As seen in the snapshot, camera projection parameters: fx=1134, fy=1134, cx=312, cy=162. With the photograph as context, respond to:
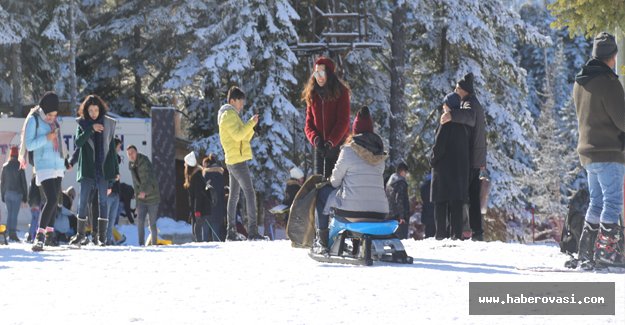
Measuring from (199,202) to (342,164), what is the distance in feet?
27.1

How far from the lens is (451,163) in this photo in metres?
12.6

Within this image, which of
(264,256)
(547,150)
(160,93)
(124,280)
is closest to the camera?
(124,280)

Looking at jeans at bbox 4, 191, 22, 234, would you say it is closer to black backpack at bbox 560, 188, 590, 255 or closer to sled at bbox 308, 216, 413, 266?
sled at bbox 308, 216, 413, 266

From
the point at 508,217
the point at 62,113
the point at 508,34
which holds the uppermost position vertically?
the point at 508,34

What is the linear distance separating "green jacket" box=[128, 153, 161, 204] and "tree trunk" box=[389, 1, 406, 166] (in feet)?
55.7

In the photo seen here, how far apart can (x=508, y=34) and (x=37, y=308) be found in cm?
2835

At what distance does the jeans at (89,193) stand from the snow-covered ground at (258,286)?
123 cm

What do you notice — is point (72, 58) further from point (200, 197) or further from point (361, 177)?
point (361, 177)

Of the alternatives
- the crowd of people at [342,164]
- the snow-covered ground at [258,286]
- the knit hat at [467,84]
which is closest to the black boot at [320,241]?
the crowd of people at [342,164]

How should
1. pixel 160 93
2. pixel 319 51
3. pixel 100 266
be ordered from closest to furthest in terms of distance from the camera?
pixel 100 266
pixel 319 51
pixel 160 93

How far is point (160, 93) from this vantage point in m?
36.8

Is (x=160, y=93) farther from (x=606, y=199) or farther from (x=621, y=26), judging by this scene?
(x=606, y=199)

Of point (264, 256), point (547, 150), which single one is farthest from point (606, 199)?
point (547, 150)

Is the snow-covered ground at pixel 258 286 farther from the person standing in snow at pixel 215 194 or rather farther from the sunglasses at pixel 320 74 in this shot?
the person standing in snow at pixel 215 194
